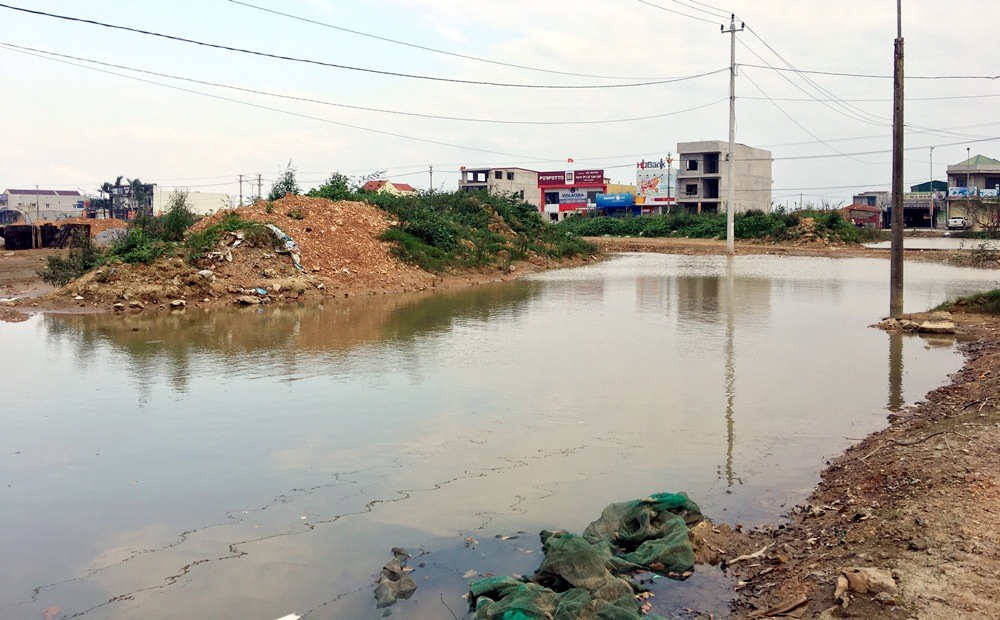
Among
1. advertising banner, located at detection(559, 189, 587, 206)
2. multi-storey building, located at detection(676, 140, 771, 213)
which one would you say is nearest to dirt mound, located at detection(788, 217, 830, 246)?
multi-storey building, located at detection(676, 140, 771, 213)

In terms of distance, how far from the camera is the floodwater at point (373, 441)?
5562 millimetres

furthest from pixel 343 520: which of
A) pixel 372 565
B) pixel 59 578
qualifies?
pixel 59 578

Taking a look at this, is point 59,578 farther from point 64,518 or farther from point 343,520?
point 343,520

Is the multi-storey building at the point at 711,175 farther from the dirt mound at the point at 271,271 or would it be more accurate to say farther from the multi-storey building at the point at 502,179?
the dirt mound at the point at 271,271

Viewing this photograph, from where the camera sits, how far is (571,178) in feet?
312

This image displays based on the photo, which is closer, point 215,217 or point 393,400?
point 393,400

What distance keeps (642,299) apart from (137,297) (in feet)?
42.3

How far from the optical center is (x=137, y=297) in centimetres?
1955

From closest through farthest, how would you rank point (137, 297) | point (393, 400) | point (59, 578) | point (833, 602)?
point (833, 602), point (59, 578), point (393, 400), point (137, 297)

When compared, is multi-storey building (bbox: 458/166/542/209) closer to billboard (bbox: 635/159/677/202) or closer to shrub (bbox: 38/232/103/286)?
billboard (bbox: 635/159/677/202)

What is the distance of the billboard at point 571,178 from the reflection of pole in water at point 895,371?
79.7m

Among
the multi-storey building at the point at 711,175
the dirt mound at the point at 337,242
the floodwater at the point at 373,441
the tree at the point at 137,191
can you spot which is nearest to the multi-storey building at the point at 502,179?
the multi-storey building at the point at 711,175

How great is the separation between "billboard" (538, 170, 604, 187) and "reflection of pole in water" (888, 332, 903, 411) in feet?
261

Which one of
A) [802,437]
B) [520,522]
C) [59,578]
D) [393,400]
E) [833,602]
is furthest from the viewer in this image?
[393,400]
